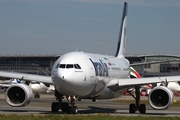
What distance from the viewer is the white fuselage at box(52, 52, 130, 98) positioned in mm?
26078

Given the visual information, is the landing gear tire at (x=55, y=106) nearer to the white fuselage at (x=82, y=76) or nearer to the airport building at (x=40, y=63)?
the white fuselage at (x=82, y=76)

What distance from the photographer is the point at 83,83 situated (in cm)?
2703

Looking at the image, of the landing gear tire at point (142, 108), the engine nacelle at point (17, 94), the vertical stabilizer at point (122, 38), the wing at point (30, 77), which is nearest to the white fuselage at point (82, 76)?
the landing gear tire at point (142, 108)

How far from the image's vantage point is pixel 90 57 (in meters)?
30.0

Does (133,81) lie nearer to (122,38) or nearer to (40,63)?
(122,38)

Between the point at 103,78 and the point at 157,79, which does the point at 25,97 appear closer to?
the point at 103,78

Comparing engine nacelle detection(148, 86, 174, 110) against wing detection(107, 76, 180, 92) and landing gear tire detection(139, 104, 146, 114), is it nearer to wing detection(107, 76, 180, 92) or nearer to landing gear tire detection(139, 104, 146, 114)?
wing detection(107, 76, 180, 92)

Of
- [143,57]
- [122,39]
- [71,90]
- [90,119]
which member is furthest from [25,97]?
[143,57]

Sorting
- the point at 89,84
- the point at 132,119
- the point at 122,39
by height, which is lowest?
the point at 132,119

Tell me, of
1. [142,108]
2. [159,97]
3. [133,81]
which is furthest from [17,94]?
[142,108]

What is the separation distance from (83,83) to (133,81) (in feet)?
17.1

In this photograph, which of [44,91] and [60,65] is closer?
[60,65]

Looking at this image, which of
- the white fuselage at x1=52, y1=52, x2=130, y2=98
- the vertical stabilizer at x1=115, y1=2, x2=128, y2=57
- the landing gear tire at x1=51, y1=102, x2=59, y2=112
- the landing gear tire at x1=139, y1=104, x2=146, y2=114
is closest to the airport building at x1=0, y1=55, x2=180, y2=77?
the vertical stabilizer at x1=115, y1=2, x2=128, y2=57

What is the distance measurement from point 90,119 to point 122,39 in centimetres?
2158
